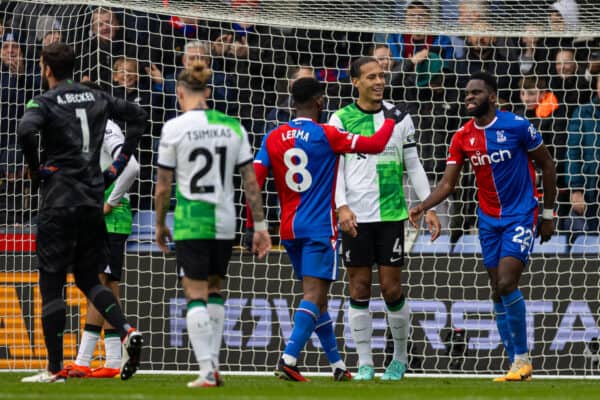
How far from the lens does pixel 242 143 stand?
773 cm

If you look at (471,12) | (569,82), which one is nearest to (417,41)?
(471,12)

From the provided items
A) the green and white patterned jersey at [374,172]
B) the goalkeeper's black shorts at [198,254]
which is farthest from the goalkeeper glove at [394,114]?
the goalkeeper's black shorts at [198,254]

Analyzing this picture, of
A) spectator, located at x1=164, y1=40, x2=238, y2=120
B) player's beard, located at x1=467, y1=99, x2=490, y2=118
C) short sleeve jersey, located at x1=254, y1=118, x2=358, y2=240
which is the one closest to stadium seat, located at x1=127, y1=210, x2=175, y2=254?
spectator, located at x1=164, y1=40, x2=238, y2=120

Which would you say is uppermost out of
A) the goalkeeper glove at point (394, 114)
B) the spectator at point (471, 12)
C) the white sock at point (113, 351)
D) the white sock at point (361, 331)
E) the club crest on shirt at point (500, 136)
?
the spectator at point (471, 12)

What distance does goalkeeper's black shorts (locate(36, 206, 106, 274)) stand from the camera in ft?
27.0

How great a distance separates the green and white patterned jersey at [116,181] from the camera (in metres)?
9.81

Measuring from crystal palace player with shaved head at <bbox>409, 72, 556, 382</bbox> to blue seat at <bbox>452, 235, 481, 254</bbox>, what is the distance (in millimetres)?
2184

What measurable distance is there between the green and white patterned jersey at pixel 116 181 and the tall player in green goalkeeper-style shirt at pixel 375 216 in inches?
66.7

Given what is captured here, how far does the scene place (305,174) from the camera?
907 cm

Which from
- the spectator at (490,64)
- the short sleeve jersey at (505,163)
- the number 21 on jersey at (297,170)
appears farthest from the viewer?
the spectator at (490,64)

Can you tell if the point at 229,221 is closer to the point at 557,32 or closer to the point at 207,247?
the point at 207,247

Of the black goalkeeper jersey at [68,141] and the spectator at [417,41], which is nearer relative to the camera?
the black goalkeeper jersey at [68,141]

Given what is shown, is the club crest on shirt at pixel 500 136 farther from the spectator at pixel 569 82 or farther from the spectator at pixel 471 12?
the spectator at pixel 569 82

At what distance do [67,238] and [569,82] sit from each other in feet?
22.0
